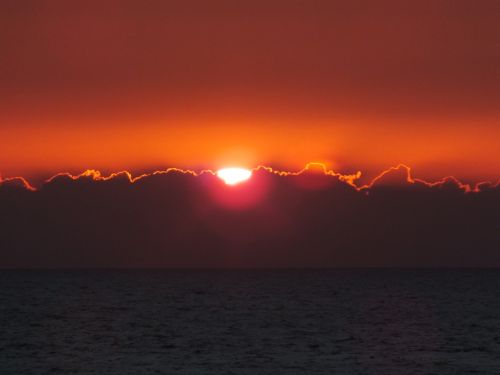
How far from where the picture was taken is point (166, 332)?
85.2 m

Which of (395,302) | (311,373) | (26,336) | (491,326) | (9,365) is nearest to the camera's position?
(311,373)

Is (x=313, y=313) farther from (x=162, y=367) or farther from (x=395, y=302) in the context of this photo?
A: (x=162, y=367)

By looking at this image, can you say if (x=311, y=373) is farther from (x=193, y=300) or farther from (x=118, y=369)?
(x=193, y=300)

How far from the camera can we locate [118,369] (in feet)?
194

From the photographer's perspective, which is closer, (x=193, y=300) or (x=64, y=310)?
(x=64, y=310)

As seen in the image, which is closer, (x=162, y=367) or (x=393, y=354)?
(x=162, y=367)

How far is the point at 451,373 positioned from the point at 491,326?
3815 centimetres

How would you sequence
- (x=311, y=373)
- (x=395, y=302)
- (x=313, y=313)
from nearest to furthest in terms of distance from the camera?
(x=311, y=373)
(x=313, y=313)
(x=395, y=302)

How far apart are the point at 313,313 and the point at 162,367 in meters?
53.6

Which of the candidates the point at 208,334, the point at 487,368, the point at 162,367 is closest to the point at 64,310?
the point at 208,334

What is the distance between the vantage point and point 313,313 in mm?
112062

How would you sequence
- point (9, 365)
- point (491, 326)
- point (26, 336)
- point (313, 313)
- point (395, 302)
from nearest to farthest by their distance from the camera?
point (9, 365), point (26, 336), point (491, 326), point (313, 313), point (395, 302)

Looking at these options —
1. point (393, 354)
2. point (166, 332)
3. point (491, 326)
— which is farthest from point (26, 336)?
point (491, 326)

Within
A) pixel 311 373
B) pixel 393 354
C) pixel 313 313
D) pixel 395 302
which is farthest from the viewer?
pixel 395 302
